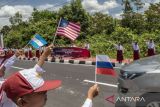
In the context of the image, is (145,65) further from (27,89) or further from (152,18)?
(152,18)

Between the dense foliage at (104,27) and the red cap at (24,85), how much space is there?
23966mm

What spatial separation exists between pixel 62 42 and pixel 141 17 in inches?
350

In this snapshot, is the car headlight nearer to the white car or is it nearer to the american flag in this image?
the white car

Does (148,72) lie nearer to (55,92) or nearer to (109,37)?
(55,92)

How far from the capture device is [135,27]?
3938cm

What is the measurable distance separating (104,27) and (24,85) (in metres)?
40.7

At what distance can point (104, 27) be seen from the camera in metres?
43.3

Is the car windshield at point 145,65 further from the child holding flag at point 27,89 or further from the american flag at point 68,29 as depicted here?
the child holding flag at point 27,89

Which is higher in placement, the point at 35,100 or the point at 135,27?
the point at 35,100

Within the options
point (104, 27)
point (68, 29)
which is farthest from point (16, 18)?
point (68, 29)

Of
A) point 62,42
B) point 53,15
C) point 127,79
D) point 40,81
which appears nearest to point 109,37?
point 62,42

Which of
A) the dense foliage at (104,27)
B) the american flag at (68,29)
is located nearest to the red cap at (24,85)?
the american flag at (68,29)

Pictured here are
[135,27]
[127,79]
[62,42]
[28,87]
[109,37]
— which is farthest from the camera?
[62,42]

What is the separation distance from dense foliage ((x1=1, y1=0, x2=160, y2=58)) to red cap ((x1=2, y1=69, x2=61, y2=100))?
944 inches
